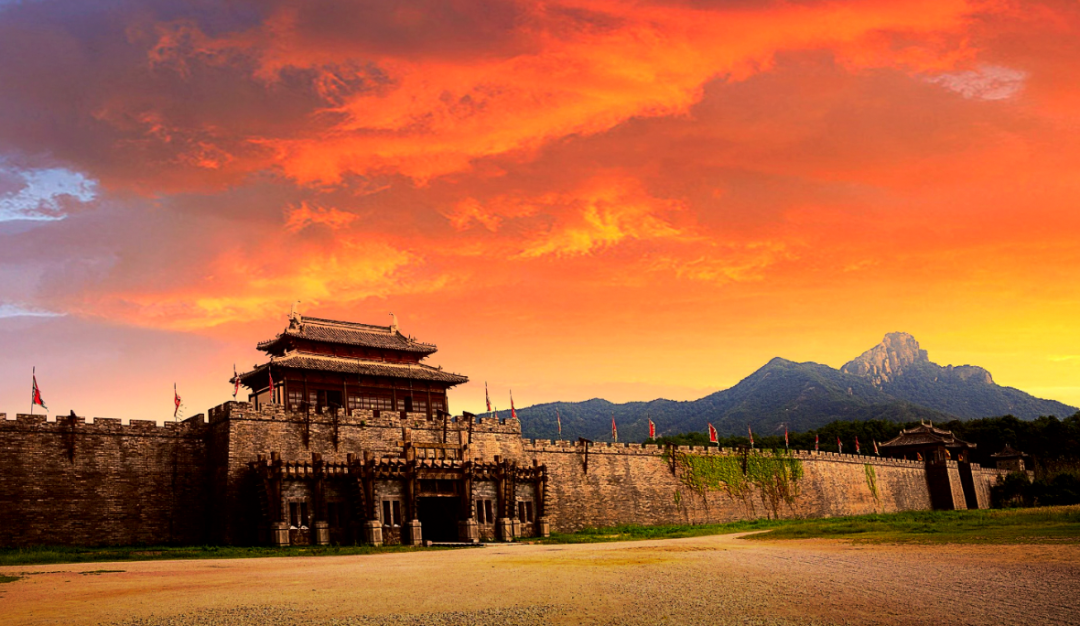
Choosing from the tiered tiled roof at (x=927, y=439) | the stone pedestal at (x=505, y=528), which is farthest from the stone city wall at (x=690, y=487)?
the tiered tiled roof at (x=927, y=439)

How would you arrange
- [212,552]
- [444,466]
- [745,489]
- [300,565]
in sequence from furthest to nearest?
[745,489], [444,466], [212,552], [300,565]

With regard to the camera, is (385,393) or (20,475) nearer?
(20,475)

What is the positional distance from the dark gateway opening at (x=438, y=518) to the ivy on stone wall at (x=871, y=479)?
45562mm

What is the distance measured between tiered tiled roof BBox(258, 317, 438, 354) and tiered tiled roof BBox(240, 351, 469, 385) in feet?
3.37

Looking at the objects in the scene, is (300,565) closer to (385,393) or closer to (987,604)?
(987,604)

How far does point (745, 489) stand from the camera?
6250 centimetres

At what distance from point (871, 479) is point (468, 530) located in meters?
47.8

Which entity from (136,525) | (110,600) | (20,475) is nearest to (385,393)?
(136,525)

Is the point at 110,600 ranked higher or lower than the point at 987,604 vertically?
higher

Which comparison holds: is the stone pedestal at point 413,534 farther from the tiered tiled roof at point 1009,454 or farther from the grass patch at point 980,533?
the tiered tiled roof at point 1009,454

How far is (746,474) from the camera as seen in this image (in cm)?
6312

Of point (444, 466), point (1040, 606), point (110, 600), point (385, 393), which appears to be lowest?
point (1040, 606)

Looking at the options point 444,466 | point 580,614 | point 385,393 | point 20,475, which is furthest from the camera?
point 385,393

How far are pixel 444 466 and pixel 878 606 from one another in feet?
98.7
